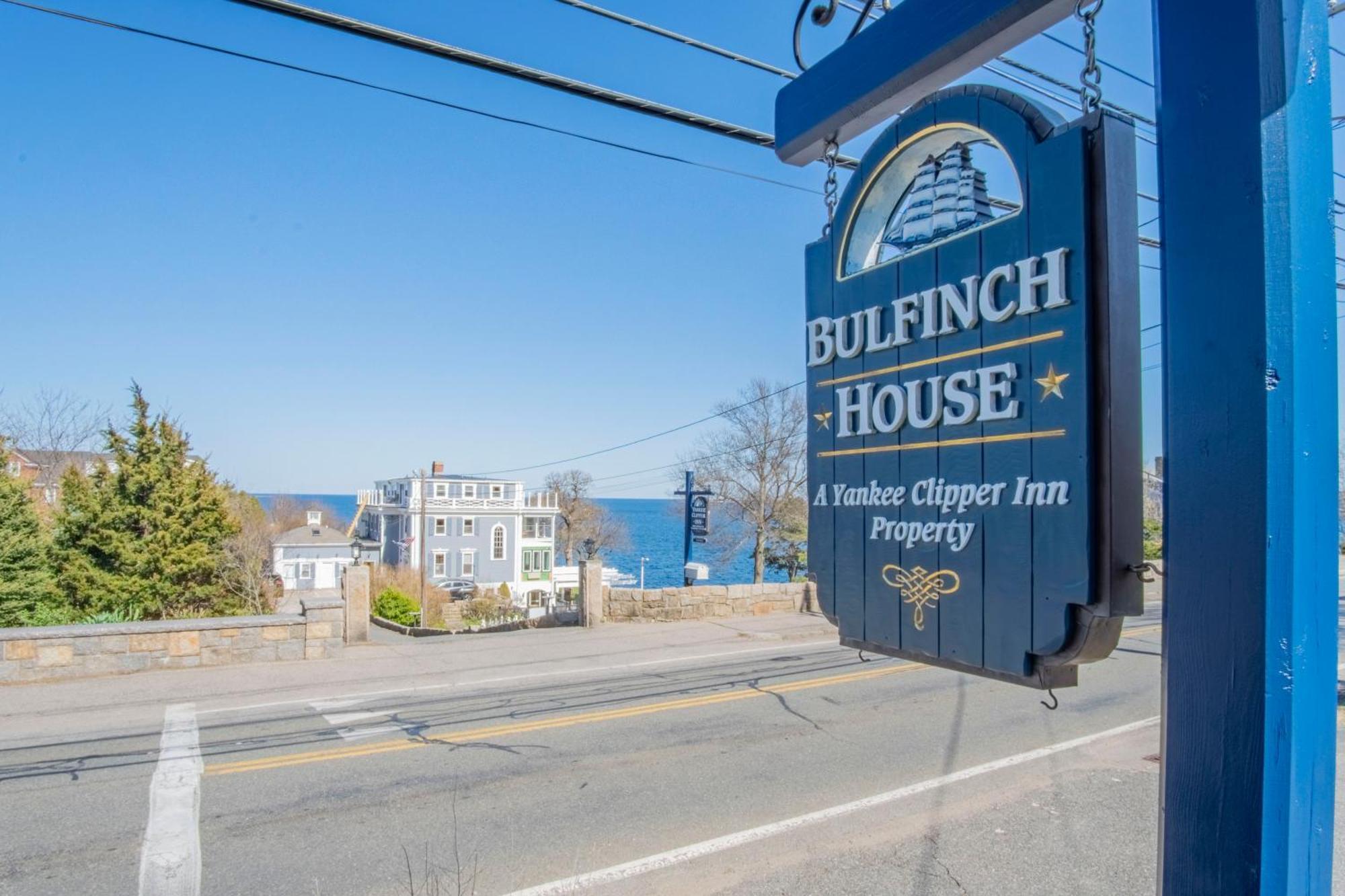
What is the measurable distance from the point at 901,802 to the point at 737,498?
3051 cm

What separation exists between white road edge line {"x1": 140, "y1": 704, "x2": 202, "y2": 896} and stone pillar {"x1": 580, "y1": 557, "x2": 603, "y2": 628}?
7671 mm

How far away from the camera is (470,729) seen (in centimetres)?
828

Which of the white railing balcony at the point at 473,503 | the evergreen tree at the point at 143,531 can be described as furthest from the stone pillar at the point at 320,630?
the white railing balcony at the point at 473,503

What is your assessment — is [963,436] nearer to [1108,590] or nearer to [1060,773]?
[1108,590]

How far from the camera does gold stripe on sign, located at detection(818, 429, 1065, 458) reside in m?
1.86

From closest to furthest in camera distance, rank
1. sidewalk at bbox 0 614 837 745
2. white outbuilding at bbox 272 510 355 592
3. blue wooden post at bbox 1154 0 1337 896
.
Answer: blue wooden post at bbox 1154 0 1337 896, sidewalk at bbox 0 614 837 745, white outbuilding at bbox 272 510 355 592

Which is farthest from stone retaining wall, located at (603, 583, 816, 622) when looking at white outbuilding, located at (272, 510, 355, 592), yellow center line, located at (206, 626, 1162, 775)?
white outbuilding, located at (272, 510, 355, 592)

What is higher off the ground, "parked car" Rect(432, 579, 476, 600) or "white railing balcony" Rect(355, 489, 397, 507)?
"white railing balcony" Rect(355, 489, 397, 507)

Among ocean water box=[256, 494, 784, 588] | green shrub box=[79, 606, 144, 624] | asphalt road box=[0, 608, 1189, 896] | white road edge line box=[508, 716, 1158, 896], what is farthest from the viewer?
ocean water box=[256, 494, 784, 588]

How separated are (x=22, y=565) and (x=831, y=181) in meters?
17.4

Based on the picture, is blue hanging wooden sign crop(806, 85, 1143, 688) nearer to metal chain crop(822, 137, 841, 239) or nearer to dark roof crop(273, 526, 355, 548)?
metal chain crop(822, 137, 841, 239)

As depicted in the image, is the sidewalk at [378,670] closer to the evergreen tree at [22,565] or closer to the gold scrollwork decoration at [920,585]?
the evergreen tree at [22,565]

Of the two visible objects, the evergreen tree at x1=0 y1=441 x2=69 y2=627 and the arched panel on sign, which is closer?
the arched panel on sign

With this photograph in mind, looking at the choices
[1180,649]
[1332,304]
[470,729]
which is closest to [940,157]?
[1332,304]
